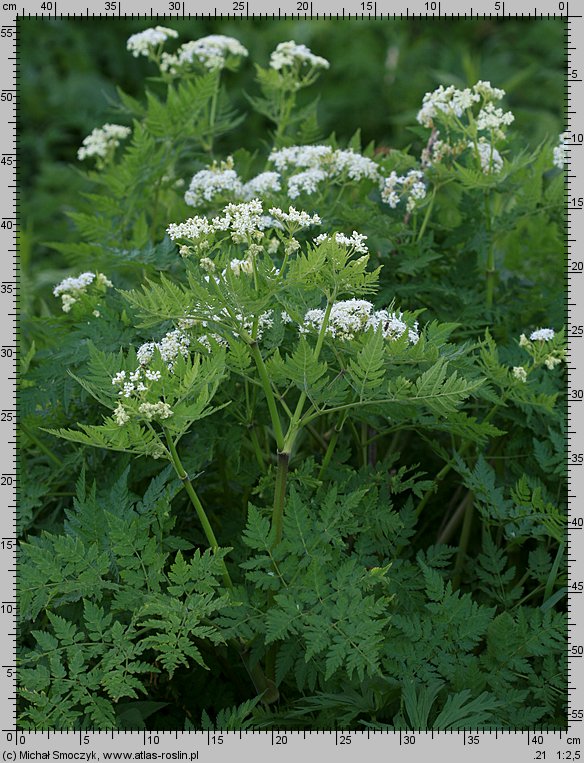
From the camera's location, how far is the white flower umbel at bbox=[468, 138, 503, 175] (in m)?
2.88

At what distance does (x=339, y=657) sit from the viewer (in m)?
2.02

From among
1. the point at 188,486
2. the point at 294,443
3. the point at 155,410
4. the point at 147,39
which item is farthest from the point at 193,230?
the point at 147,39

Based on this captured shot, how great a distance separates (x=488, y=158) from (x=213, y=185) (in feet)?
2.88

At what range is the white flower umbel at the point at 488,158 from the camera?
2.88m

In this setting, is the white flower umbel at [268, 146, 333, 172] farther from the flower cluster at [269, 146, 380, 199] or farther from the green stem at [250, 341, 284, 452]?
the green stem at [250, 341, 284, 452]

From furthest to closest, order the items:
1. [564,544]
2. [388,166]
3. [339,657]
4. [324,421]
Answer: [388,166] → [324,421] → [564,544] → [339,657]

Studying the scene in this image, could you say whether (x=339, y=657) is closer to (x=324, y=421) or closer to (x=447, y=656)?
(x=447, y=656)

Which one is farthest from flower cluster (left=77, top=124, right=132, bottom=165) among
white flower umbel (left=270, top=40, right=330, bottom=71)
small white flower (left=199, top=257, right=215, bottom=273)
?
small white flower (left=199, top=257, right=215, bottom=273)

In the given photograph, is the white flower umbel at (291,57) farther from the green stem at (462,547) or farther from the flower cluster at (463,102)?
the green stem at (462,547)

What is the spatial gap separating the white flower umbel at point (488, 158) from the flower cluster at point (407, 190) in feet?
0.63

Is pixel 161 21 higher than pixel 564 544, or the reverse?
pixel 161 21

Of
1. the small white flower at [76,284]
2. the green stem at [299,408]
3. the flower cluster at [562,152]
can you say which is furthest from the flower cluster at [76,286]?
the flower cluster at [562,152]

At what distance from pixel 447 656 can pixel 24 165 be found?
217 inches

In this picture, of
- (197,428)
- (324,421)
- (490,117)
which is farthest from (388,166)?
(197,428)
